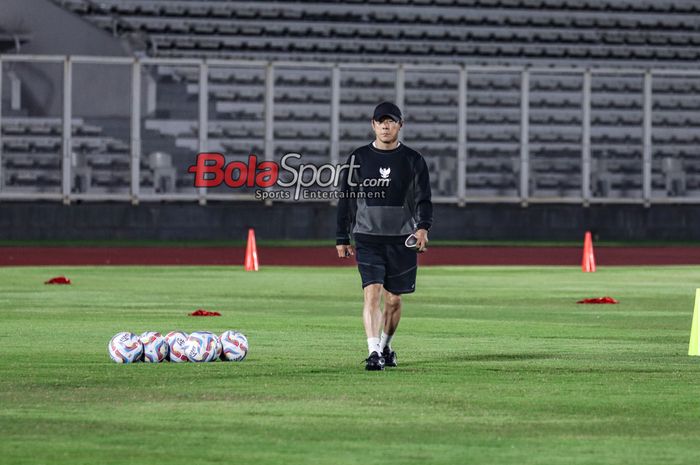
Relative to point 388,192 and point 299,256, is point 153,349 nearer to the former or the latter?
point 388,192

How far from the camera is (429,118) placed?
42406 mm

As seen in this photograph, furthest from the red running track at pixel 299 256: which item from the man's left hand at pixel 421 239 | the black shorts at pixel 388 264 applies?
the man's left hand at pixel 421 239

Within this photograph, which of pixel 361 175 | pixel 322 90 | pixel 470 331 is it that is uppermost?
pixel 322 90

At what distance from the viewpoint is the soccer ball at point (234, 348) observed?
41.5 feet

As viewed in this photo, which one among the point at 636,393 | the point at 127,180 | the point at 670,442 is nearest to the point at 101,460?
the point at 670,442

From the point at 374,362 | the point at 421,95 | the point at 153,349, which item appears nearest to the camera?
the point at 374,362

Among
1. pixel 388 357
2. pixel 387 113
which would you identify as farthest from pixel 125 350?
pixel 387 113

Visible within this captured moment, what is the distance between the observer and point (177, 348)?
12578 millimetres

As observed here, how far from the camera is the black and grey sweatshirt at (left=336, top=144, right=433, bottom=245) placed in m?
11.9

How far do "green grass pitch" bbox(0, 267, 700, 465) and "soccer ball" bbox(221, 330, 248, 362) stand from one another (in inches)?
10.1

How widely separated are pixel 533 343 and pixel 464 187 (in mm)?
26460

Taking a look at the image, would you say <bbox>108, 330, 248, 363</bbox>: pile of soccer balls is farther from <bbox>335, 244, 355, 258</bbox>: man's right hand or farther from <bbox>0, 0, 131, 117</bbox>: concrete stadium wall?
<bbox>0, 0, 131, 117</bbox>: concrete stadium wall

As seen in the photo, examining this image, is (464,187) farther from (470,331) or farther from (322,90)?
(470,331)

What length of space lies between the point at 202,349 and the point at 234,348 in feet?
0.86
